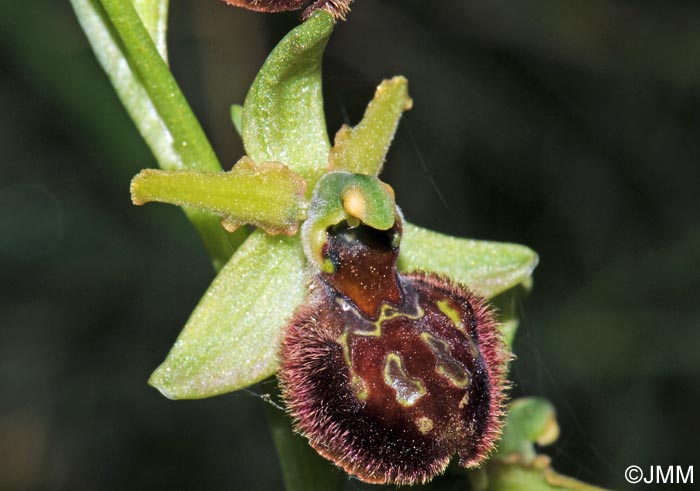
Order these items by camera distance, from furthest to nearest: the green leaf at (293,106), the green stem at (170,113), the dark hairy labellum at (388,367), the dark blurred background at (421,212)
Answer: the dark blurred background at (421,212), the green stem at (170,113), the green leaf at (293,106), the dark hairy labellum at (388,367)

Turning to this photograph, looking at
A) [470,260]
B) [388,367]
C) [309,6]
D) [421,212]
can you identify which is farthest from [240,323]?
[421,212]

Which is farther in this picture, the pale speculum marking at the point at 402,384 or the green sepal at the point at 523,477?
the green sepal at the point at 523,477

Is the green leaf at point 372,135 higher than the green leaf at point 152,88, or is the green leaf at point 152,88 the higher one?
the green leaf at point 152,88

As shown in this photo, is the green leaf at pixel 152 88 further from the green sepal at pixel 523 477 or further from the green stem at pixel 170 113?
the green sepal at pixel 523 477

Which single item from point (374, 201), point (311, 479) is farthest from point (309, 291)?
point (311, 479)

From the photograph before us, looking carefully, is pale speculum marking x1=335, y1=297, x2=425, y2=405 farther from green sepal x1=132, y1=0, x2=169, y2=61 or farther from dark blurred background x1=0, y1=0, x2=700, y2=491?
dark blurred background x1=0, y1=0, x2=700, y2=491

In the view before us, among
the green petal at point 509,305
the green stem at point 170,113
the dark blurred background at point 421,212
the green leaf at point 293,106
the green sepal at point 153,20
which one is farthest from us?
the dark blurred background at point 421,212

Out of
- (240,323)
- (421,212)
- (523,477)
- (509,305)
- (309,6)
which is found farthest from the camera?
(421,212)

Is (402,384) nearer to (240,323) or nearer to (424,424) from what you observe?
(424,424)

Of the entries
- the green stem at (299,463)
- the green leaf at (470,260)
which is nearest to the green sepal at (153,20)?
the green leaf at (470,260)
